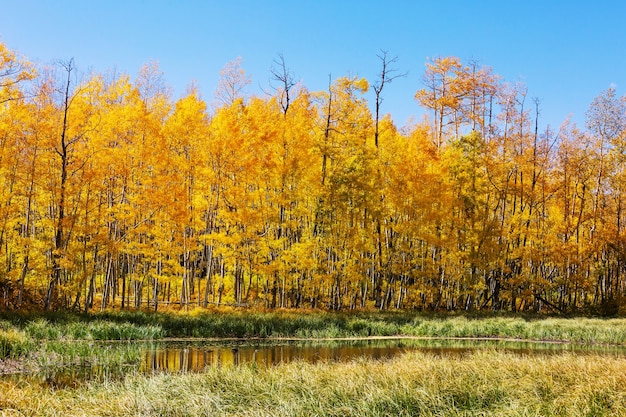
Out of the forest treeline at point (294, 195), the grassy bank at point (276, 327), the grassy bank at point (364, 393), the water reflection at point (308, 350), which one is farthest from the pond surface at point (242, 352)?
the forest treeline at point (294, 195)

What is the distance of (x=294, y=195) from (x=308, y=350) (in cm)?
1078

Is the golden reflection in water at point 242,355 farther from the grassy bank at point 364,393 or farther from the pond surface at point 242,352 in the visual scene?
the grassy bank at point 364,393

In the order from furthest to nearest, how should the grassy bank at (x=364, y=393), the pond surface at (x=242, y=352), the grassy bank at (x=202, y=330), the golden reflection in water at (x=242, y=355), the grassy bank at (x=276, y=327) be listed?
the grassy bank at (x=276, y=327) → the golden reflection in water at (x=242, y=355) → the grassy bank at (x=202, y=330) → the pond surface at (x=242, y=352) → the grassy bank at (x=364, y=393)

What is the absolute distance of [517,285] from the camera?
3142 centimetres

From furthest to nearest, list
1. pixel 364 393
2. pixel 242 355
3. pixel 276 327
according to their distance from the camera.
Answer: pixel 276 327, pixel 242 355, pixel 364 393

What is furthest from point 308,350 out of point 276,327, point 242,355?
point 276,327

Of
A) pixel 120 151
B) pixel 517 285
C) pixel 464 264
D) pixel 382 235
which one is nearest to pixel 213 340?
pixel 120 151

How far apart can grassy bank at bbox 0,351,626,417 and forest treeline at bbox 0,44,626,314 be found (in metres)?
12.3

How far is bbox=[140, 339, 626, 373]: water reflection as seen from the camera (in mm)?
13555

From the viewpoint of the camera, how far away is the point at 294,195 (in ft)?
85.4

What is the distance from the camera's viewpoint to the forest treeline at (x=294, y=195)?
21.7 meters

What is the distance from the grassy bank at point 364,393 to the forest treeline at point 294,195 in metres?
12.3

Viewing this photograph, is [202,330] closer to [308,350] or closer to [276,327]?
[276,327]

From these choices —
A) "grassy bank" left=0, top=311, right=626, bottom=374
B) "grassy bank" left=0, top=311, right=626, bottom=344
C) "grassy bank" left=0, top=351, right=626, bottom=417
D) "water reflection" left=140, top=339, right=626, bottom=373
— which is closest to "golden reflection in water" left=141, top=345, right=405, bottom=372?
"water reflection" left=140, top=339, right=626, bottom=373
